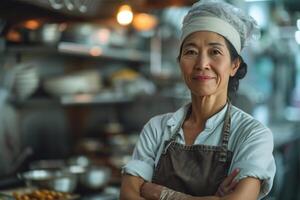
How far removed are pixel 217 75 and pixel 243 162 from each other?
349 mm

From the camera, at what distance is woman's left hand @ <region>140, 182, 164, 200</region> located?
1.80 m

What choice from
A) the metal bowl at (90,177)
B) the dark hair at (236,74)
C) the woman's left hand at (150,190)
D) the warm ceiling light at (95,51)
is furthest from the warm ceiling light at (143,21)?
the woman's left hand at (150,190)

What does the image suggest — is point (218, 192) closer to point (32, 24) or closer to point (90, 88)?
point (32, 24)

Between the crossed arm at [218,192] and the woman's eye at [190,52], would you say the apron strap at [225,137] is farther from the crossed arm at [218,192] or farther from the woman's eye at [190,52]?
the woman's eye at [190,52]

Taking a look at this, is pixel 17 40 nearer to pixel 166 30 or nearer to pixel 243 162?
pixel 243 162

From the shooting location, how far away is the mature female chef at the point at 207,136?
1.74 metres

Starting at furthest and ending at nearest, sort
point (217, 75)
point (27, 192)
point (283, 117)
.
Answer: point (283, 117)
point (27, 192)
point (217, 75)

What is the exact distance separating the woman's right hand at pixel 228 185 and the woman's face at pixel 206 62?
1.08ft

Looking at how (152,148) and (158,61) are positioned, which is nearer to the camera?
(152,148)

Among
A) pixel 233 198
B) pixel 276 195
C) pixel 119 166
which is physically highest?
pixel 233 198

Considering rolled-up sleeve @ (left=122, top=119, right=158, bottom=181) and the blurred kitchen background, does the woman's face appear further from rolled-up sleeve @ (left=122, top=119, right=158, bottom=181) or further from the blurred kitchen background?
the blurred kitchen background

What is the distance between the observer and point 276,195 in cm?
464

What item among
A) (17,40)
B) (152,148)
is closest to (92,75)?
(17,40)

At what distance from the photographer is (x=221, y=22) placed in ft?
5.92
